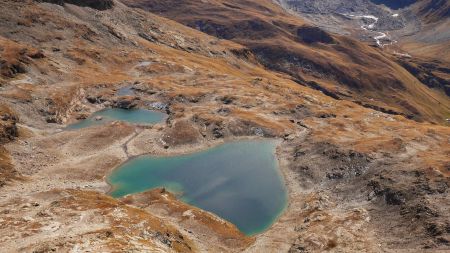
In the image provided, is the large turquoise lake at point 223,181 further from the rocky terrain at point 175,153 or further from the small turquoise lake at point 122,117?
the small turquoise lake at point 122,117

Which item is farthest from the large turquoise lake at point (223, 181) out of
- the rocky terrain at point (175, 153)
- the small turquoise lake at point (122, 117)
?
the small turquoise lake at point (122, 117)

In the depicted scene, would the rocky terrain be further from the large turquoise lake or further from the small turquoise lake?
the large turquoise lake

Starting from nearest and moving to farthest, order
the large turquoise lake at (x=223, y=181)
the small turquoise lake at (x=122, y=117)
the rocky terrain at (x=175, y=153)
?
1. the rocky terrain at (x=175, y=153)
2. the large turquoise lake at (x=223, y=181)
3. the small turquoise lake at (x=122, y=117)

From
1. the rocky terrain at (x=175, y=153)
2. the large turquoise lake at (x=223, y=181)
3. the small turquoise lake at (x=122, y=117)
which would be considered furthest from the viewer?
the small turquoise lake at (x=122, y=117)

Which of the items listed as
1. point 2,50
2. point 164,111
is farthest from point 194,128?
point 2,50

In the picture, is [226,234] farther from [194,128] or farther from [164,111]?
[164,111]

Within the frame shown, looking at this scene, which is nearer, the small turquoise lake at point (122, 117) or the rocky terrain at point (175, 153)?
the rocky terrain at point (175, 153)

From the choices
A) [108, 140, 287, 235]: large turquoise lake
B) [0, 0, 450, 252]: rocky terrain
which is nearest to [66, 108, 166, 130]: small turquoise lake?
[0, 0, 450, 252]: rocky terrain
